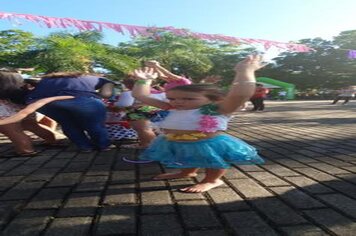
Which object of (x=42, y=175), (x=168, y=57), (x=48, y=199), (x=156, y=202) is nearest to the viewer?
(x=156, y=202)

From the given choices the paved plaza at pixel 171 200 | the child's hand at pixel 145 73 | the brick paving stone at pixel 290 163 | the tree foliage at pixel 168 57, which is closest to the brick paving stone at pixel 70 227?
the paved plaza at pixel 171 200

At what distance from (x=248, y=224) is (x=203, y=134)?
112cm

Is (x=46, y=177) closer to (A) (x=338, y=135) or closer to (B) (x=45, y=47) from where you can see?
(A) (x=338, y=135)

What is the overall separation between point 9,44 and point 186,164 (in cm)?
1766

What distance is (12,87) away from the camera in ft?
19.1

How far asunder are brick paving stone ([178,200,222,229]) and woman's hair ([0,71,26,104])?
3872 mm

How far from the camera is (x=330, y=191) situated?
10.6 feet

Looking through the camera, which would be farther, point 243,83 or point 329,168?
point 329,168

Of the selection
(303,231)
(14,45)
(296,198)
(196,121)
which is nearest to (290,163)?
(296,198)

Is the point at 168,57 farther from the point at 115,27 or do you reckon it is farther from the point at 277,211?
the point at 277,211

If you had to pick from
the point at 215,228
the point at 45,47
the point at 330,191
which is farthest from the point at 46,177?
the point at 45,47

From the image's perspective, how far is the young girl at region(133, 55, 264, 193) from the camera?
3.31m

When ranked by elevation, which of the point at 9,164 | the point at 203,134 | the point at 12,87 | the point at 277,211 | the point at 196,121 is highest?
the point at 12,87

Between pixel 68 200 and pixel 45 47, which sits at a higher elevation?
pixel 45 47
